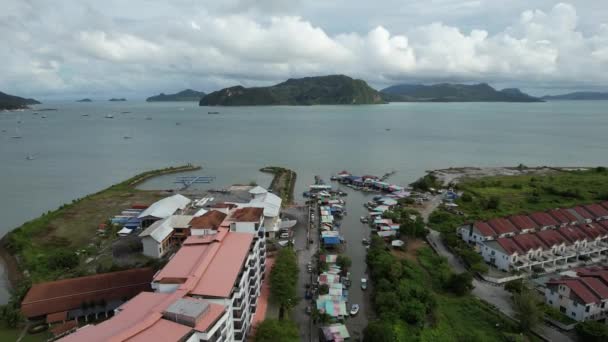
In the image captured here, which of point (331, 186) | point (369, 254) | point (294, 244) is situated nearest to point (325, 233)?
point (294, 244)

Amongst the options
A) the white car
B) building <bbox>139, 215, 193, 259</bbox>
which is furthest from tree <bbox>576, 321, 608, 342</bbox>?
building <bbox>139, 215, 193, 259</bbox>

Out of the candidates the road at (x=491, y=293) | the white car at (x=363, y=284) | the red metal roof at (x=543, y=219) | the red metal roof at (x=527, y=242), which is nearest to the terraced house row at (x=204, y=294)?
the white car at (x=363, y=284)

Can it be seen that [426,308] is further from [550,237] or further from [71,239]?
[71,239]

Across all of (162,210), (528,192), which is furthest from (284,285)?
(528,192)

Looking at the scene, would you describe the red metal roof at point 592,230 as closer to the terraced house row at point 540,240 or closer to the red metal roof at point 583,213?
the terraced house row at point 540,240

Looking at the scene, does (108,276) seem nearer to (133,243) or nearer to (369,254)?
(133,243)
